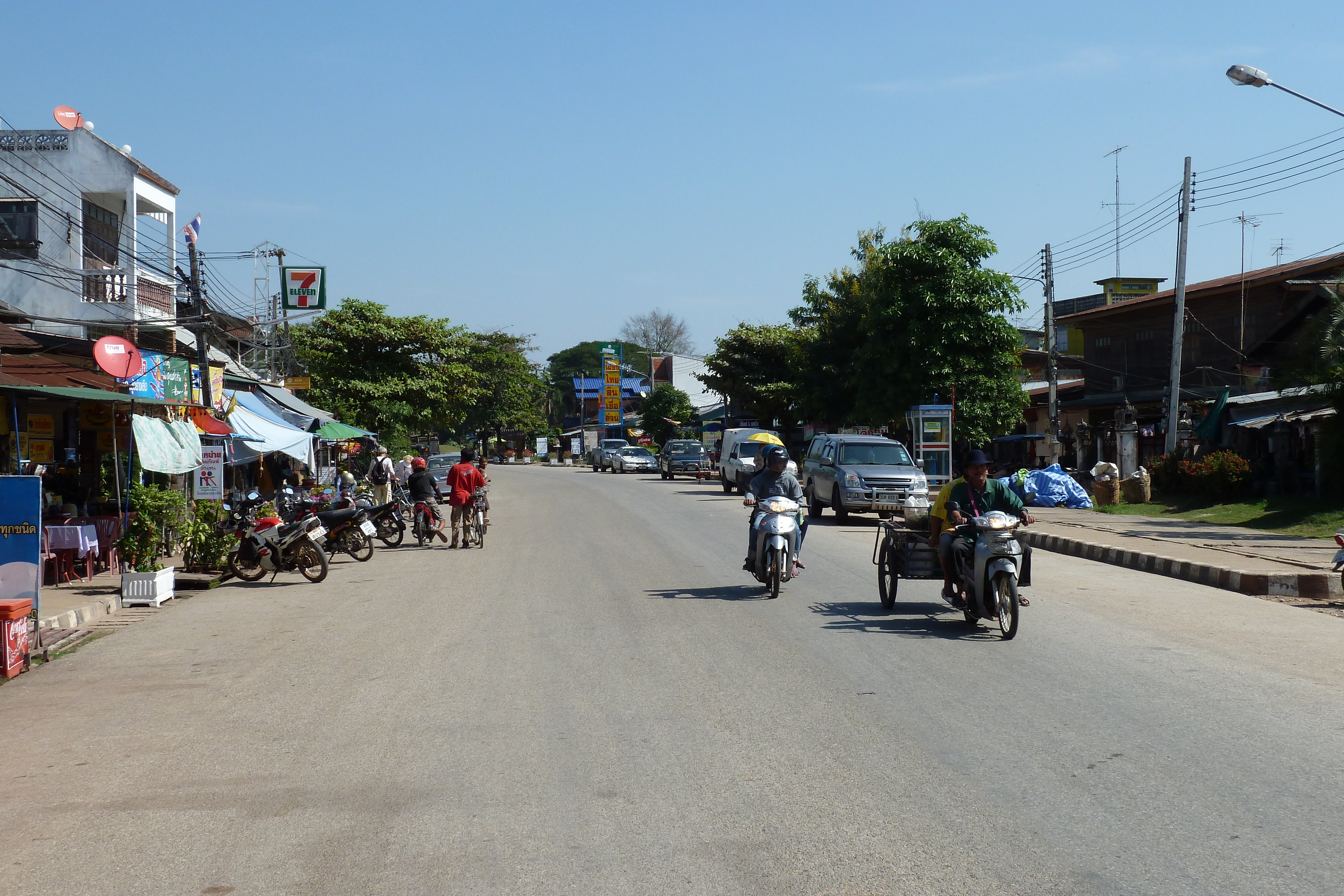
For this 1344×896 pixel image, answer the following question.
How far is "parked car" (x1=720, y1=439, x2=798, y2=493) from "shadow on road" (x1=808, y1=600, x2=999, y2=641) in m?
25.4

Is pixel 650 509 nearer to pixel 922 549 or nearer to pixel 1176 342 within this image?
pixel 1176 342

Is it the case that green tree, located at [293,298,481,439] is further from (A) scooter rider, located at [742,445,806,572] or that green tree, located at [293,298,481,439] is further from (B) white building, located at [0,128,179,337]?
(A) scooter rider, located at [742,445,806,572]

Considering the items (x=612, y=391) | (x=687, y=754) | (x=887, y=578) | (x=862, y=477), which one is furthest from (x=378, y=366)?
(x=612, y=391)

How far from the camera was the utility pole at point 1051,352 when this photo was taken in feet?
112

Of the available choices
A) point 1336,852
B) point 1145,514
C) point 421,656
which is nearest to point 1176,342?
point 1145,514

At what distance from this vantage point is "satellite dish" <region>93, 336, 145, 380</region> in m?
14.6

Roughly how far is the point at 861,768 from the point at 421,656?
15.6ft

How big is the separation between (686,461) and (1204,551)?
121ft

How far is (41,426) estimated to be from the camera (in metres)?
18.3

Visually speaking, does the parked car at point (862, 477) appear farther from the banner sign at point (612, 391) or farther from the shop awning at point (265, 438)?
the banner sign at point (612, 391)

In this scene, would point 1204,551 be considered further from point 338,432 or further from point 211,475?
point 338,432

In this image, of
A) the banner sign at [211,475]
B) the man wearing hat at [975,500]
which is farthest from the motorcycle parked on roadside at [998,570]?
the banner sign at [211,475]

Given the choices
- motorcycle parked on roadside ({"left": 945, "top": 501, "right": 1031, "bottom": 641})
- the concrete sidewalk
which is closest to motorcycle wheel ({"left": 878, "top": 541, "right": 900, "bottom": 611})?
motorcycle parked on roadside ({"left": 945, "top": 501, "right": 1031, "bottom": 641})

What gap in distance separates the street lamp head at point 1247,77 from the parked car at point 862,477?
376 inches
